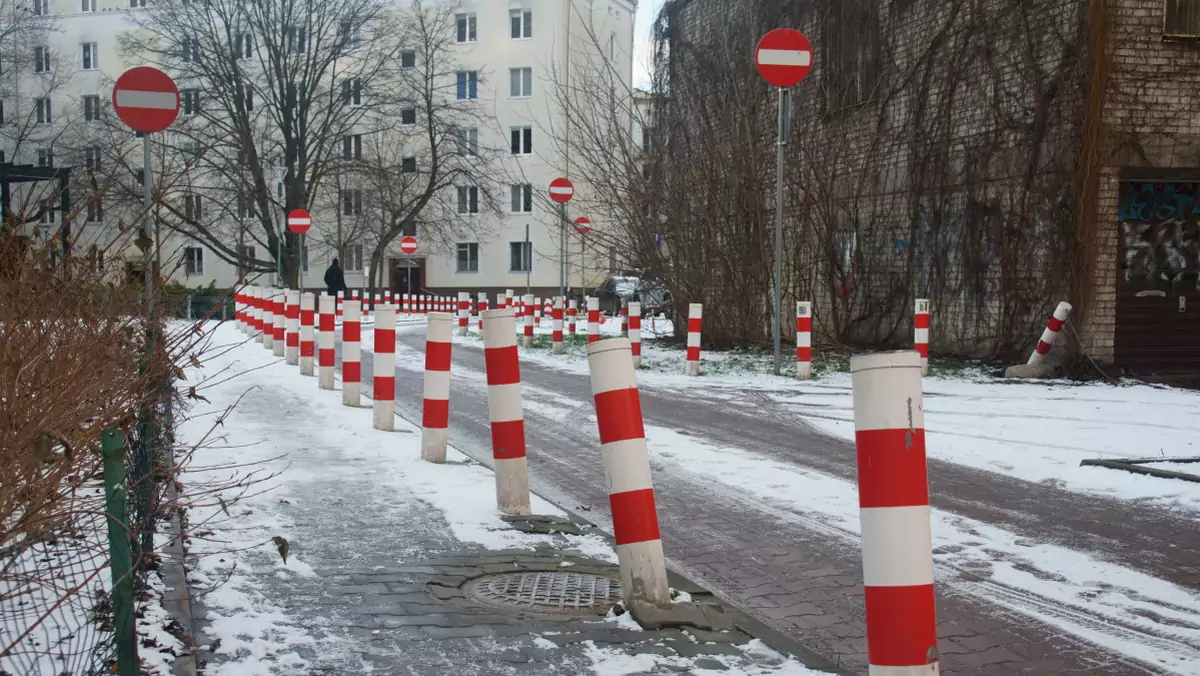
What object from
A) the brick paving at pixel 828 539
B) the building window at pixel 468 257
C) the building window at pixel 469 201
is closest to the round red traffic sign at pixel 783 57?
the brick paving at pixel 828 539

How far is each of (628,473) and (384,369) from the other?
5.71 meters

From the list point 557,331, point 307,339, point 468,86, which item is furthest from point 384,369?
point 468,86

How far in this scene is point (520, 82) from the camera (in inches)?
2451

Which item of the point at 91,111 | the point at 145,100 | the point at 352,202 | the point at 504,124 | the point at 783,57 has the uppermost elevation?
the point at 504,124

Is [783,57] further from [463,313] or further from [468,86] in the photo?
[468,86]

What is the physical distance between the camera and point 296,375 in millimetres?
16578

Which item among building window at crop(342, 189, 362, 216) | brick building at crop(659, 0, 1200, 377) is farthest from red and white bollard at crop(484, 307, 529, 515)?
building window at crop(342, 189, 362, 216)

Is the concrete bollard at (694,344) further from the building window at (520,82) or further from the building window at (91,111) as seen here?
the building window at (520,82)

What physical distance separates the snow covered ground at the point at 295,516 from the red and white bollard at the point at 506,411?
0.18 metres

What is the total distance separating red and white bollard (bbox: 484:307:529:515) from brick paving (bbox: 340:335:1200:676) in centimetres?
57

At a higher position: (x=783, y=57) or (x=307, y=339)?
(x=783, y=57)

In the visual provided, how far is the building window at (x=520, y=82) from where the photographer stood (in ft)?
203

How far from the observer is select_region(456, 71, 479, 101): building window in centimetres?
6272

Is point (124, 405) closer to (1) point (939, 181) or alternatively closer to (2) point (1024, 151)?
(2) point (1024, 151)
